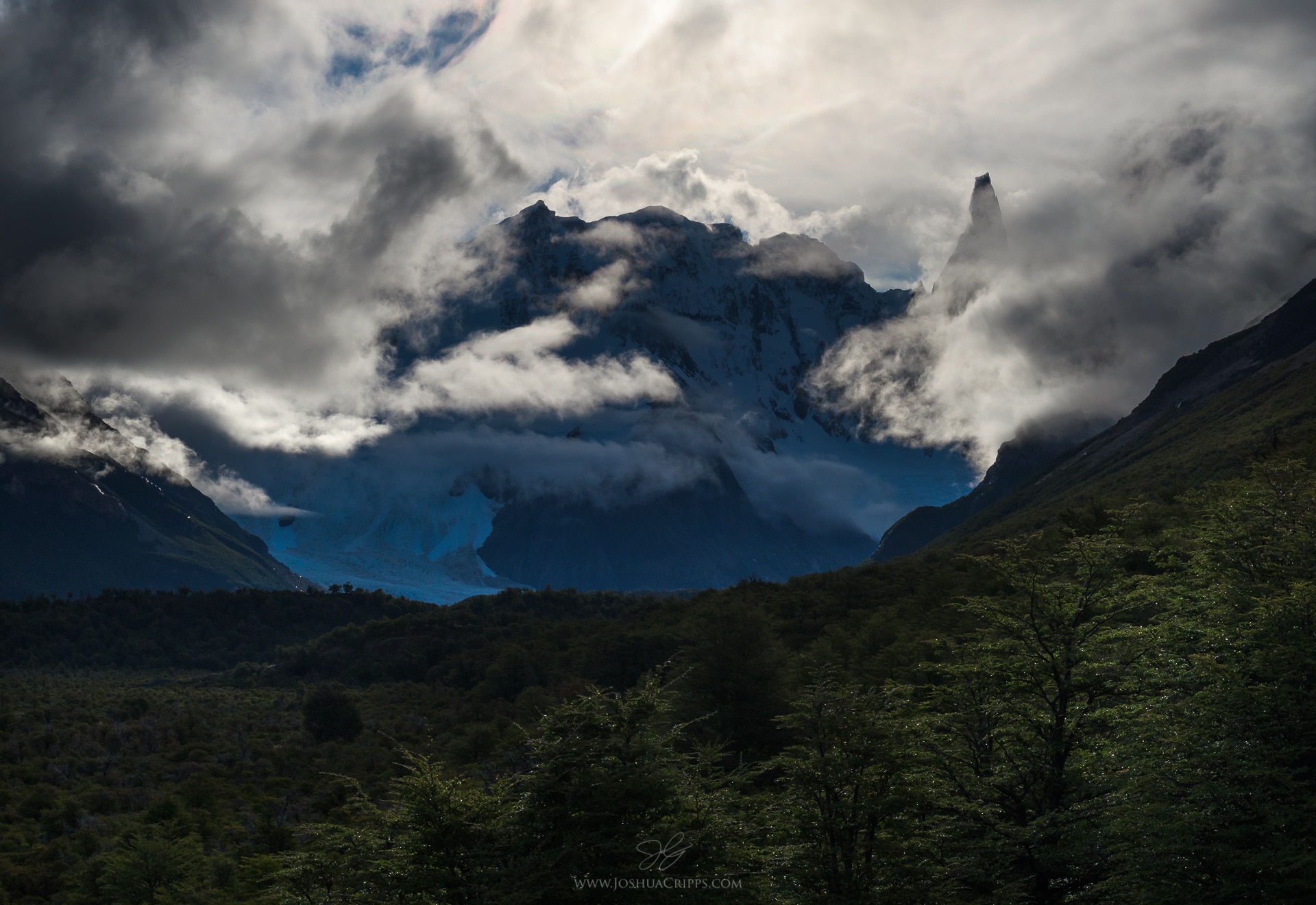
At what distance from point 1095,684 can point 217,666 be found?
17470cm

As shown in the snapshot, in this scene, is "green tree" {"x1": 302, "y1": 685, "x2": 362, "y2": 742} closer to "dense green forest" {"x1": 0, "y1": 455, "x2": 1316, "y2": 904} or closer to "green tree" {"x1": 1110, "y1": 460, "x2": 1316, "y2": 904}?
"dense green forest" {"x1": 0, "y1": 455, "x2": 1316, "y2": 904}

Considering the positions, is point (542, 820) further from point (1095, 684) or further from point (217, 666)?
point (217, 666)

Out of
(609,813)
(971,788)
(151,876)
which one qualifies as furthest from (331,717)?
(971,788)

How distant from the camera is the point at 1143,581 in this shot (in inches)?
1080

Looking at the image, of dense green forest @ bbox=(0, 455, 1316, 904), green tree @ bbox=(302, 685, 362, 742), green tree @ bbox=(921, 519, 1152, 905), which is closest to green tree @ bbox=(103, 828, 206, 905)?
dense green forest @ bbox=(0, 455, 1316, 904)

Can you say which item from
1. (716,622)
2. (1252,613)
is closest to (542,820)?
(1252,613)

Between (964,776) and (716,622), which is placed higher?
(716,622)

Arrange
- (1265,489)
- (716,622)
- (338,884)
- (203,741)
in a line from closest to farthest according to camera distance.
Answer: (338,884), (1265,489), (716,622), (203,741)
